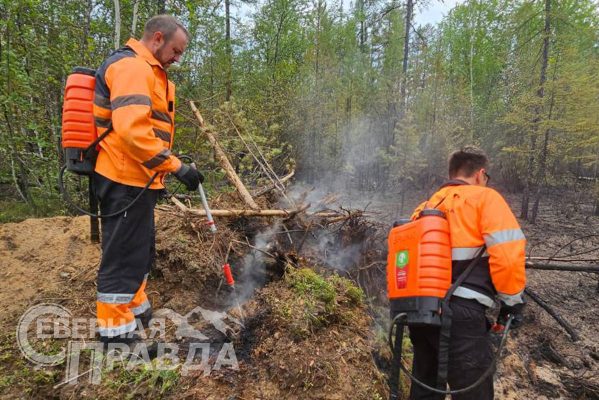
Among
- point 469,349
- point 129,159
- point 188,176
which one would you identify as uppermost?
point 129,159

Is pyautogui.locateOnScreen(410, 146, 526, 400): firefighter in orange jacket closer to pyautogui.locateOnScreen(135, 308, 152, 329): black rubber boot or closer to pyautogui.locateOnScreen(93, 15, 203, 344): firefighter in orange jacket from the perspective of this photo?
pyautogui.locateOnScreen(93, 15, 203, 344): firefighter in orange jacket

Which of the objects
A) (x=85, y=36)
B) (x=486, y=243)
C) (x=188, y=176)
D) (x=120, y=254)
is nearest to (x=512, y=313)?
(x=486, y=243)

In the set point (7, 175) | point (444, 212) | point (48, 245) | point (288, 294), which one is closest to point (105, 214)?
point (288, 294)

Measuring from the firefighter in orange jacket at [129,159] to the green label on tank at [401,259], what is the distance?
1824mm

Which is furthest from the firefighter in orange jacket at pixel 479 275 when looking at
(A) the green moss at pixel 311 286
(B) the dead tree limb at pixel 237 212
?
(B) the dead tree limb at pixel 237 212

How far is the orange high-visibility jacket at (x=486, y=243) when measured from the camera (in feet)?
7.20

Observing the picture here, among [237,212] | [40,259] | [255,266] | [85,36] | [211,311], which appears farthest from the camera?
[85,36]

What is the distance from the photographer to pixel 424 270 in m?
2.33

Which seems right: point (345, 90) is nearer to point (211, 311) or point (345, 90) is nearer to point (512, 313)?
point (211, 311)

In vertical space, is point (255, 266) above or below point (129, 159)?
below

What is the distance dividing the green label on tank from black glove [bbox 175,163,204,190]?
1801mm

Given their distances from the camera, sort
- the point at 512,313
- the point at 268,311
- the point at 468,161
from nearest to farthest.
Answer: the point at 512,313, the point at 468,161, the point at 268,311

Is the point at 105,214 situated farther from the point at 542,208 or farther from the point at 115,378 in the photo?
the point at 542,208

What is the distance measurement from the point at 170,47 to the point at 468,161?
8.93 feet
